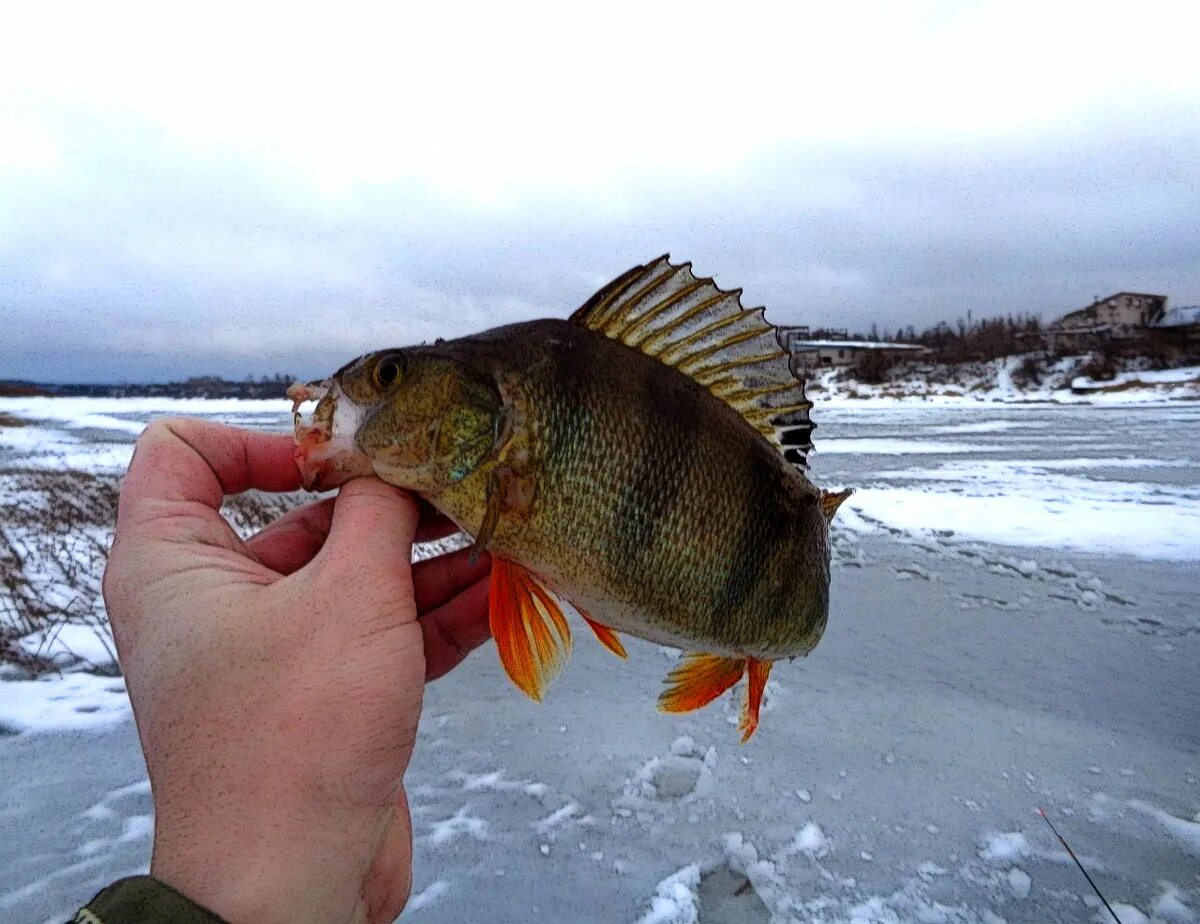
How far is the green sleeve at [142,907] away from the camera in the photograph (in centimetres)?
103

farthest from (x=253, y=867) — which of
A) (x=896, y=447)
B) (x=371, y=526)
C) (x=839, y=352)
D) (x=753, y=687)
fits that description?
(x=839, y=352)

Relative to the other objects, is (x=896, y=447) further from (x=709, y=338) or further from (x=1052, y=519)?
(x=709, y=338)

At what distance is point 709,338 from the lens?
164cm

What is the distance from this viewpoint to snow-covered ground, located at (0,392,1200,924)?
267cm

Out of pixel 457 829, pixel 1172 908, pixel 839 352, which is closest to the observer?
pixel 1172 908

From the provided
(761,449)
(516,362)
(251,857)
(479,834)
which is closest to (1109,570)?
(479,834)

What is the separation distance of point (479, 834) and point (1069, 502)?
27.7 ft

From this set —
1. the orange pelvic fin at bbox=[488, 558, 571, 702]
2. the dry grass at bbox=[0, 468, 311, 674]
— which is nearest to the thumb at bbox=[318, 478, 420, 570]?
the orange pelvic fin at bbox=[488, 558, 571, 702]

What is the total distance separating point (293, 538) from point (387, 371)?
0.51 metres

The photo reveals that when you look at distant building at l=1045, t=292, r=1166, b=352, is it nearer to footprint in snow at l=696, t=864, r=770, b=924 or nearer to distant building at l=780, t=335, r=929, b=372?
distant building at l=780, t=335, r=929, b=372

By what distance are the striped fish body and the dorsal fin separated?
0.22 feet

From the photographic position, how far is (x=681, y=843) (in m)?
2.94

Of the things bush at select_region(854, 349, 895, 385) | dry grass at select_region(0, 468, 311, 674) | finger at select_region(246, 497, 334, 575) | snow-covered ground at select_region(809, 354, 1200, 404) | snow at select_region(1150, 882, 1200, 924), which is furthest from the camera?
bush at select_region(854, 349, 895, 385)

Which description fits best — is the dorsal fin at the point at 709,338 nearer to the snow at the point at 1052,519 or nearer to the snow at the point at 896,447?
the snow at the point at 1052,519
